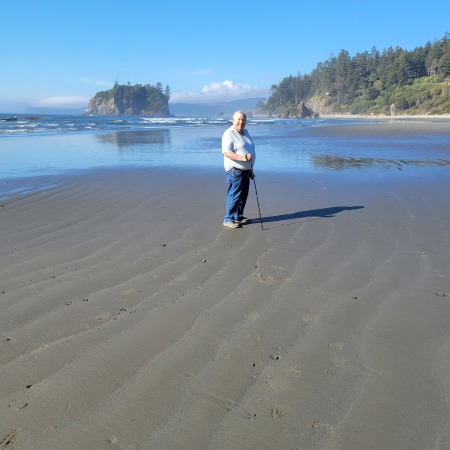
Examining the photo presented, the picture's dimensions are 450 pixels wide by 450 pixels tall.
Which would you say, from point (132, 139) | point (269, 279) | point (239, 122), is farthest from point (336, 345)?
point (132, 139)

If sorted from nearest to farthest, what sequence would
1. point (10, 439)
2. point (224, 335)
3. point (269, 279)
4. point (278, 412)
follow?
point (10, 439) < point (278, 412) < point (224, 335) < point (269, 279)

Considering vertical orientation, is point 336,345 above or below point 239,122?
below

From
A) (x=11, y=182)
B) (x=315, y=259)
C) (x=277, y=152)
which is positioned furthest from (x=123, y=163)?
(x=315, y=259)

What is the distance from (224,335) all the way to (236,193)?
12.4 ft

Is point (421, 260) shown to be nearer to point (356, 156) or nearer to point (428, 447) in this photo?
point (428, 447)

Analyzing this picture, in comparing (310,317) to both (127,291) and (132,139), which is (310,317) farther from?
(132,139)

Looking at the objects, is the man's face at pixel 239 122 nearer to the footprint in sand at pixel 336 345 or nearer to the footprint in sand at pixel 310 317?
the footprint in sand at pixel 310 317

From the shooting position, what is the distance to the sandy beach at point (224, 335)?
227 centimetres

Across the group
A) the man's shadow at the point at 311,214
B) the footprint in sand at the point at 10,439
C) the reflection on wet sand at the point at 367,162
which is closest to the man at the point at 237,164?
the man's shadow at the point at 311,214

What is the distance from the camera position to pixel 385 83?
12988cm

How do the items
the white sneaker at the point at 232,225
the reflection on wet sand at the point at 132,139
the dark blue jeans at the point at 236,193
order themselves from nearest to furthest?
the white sneaker at the point at 232,225 < the dark blue jeans at the point at 236,193 < the reflection on wet sand at the point at 132,139

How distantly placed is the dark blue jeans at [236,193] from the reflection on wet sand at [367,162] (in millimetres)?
7306

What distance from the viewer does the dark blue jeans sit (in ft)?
21.9

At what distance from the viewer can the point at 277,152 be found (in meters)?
18.3
